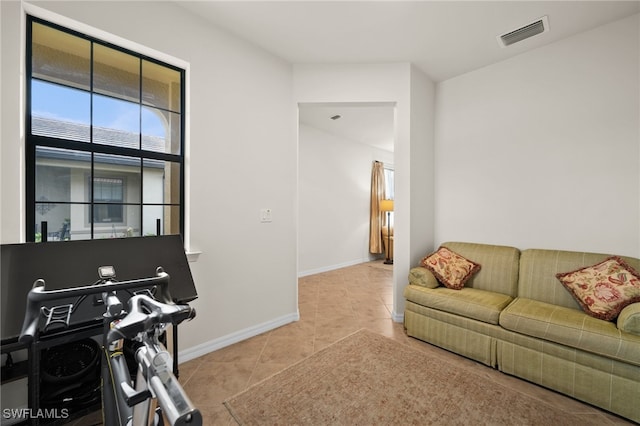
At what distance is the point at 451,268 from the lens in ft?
8.84

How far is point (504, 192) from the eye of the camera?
2.91 m

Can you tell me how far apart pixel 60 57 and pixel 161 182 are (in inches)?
39.6

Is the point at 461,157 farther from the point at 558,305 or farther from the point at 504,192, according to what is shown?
the point at 558,305

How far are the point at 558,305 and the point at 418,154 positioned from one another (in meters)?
1.94

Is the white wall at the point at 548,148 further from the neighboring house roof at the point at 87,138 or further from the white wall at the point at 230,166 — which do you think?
the neighboring house roof at the point at 87,138

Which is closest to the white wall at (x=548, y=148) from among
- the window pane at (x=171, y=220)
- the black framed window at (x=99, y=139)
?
the window pane at (x=171, y=220)

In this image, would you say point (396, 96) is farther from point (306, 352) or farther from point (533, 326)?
point (306, 352)

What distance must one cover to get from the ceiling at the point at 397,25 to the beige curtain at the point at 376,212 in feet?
12.5

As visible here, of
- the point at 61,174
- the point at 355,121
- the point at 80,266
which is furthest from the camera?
the point at 355,121

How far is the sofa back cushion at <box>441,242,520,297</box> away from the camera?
259 cm

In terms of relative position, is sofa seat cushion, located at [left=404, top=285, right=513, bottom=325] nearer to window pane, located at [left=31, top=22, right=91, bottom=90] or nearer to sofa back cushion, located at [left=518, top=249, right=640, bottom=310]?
sofa back cushion, located at [left=518, top=249, right=640, bottom=310]

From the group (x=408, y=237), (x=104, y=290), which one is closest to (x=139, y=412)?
(x=104, y=290)

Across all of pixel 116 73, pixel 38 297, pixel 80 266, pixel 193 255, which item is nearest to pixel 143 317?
pixel 38 297

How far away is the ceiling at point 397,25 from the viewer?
2152 millimetres
